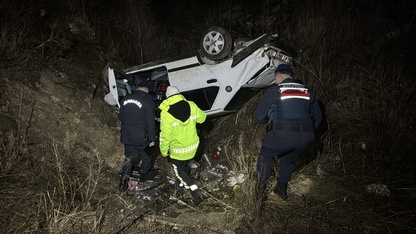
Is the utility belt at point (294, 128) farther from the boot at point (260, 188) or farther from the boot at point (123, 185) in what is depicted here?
the boot at point (123, 185)

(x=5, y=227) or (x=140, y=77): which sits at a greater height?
(x=140, y=77)

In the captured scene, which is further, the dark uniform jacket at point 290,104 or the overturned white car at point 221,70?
the overturned white car at point 221,70

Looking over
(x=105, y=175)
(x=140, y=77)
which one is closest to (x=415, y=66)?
(x=140, y=77)

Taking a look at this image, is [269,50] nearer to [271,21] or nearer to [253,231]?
[253,231]

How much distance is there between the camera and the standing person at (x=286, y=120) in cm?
353

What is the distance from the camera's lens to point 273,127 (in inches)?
145

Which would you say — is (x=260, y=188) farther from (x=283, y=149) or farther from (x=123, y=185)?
(x=123, y=185)

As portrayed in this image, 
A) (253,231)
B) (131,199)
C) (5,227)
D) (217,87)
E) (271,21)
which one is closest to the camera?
(5,227)

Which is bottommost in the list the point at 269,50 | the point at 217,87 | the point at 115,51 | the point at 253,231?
the point at 253,231

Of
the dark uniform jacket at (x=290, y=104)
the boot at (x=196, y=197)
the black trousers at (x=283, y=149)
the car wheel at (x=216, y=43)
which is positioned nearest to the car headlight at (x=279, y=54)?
the car wheel at (x=216, y=43)

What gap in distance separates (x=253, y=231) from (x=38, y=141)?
12.1 feet

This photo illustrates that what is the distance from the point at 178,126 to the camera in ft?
13.1

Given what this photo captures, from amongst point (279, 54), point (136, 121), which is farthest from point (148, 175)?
point (279, 54)

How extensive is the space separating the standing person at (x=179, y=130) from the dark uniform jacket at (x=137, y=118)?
350 mm
